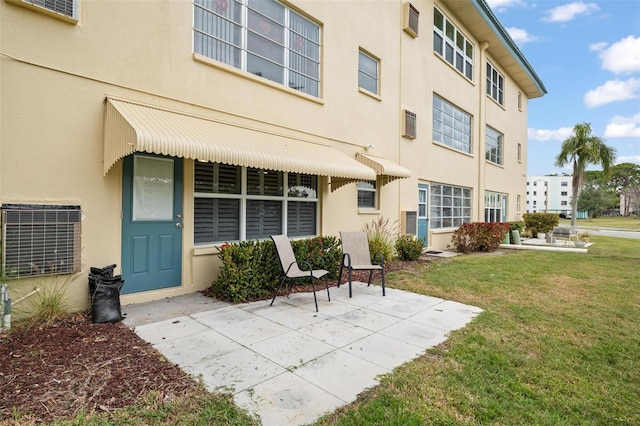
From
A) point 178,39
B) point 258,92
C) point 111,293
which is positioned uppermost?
point 178,39

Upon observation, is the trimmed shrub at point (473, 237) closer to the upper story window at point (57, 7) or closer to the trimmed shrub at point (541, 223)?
the trimmed shrub at point (541, 223)

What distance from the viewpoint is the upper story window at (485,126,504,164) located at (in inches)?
802

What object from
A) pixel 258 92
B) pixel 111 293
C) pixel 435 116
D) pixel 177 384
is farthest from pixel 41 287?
pixel 435 116

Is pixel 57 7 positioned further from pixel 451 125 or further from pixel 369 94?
pixel 451 125

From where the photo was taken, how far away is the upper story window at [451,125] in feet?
50.9

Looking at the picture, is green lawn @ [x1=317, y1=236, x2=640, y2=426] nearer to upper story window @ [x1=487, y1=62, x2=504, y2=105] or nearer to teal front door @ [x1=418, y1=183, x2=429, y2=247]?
teal front door @ [x1=418, y1=183, x2=429, y2=247]

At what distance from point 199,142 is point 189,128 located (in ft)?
1.82

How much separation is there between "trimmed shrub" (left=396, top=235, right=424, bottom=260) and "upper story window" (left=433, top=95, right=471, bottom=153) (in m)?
5.79

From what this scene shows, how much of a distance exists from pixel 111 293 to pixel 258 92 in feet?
17.2

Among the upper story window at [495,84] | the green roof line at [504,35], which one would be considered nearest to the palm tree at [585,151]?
the green roof line at [504,35]

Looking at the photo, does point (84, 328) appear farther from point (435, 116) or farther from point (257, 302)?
point (435, 116)

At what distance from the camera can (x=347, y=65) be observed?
10508mm

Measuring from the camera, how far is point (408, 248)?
1192 cm

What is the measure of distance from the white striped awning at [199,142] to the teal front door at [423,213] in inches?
269
